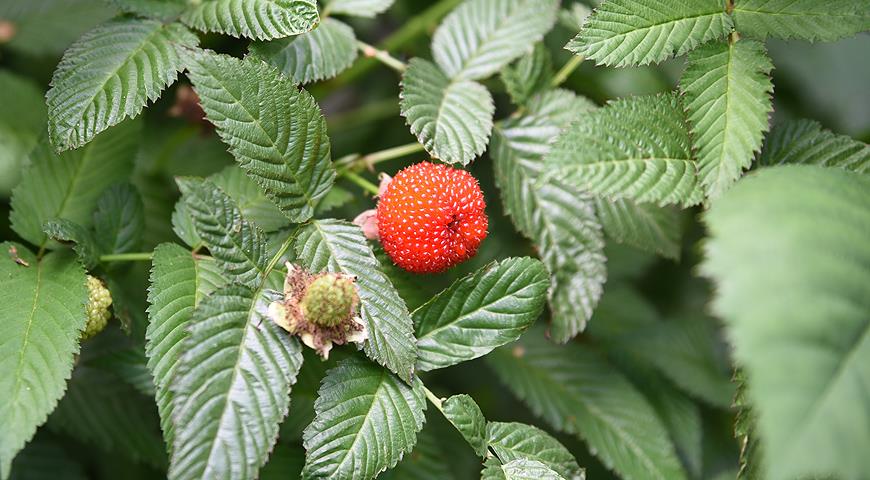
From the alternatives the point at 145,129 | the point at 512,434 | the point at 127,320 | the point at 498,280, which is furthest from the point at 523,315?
the point at 145,129

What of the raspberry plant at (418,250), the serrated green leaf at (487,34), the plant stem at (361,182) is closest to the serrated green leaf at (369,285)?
the raspberry plant at (418,250)

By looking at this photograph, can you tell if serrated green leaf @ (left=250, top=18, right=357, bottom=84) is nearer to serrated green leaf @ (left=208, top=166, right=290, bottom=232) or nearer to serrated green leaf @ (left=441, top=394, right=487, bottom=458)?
serrated green leaf @ (left=208, top=166, right=290, bottom=232)

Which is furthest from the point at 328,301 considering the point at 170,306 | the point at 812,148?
the point at 812,148

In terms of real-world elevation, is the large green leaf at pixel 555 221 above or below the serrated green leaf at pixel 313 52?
below

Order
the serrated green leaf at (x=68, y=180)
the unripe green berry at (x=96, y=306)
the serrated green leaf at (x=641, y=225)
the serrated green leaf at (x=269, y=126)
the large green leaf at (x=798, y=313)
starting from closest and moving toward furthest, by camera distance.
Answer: the large green leaf at (x=798, y=313), the serrated green leaf at (x=269, y=126), the unripe green berry at (x=96, y=306), the serrated green leaf at (x=68, y=180), the serrated green leaf at (x=641, y=225)

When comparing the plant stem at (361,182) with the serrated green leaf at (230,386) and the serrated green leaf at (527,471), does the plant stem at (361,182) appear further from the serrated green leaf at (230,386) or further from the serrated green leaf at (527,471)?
the serrated green leaf at (527,471)

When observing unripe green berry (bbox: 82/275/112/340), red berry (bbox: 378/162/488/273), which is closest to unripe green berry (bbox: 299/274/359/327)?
red berry (bbox: 378/162/488/273)

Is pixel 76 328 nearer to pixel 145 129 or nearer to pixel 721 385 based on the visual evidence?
pixel 145 129
